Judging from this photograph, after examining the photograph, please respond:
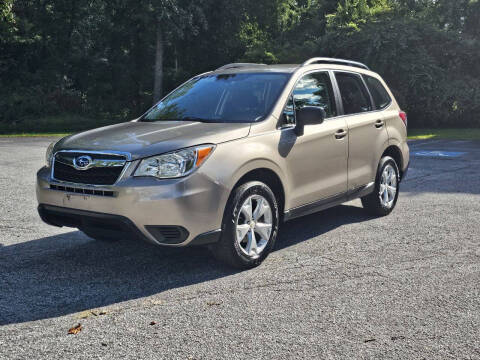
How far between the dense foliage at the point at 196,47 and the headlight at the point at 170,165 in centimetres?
2220

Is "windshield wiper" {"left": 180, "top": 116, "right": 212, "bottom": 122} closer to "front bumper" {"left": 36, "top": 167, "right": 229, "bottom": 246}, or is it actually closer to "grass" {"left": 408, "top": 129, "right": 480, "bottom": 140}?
"front bumper" {"left": 36, "top": 167, "right": 229, "bottom": 246}

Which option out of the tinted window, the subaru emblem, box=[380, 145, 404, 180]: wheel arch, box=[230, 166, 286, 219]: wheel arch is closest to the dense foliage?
box=[380, 145, 404, 180]: wheel arch

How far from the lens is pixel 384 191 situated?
25.5 ft

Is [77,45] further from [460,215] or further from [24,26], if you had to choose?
[460,215]

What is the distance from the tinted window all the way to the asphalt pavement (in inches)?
57.3

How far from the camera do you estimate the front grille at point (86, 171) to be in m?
5.07

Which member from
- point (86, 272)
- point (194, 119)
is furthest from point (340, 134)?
point (86, 272)

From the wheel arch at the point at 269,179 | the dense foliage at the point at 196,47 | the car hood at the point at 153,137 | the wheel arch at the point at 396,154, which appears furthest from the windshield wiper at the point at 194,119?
the dense foliage at the point at 196,47

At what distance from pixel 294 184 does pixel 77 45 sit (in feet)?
106

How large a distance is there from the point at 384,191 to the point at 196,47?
34.1 metres

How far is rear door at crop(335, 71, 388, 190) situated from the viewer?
6.93m

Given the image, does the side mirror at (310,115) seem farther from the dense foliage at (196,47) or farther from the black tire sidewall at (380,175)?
the dense foliage at (196,47)

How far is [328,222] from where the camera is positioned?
760 cm

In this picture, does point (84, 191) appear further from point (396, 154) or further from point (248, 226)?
point (396, 154)
